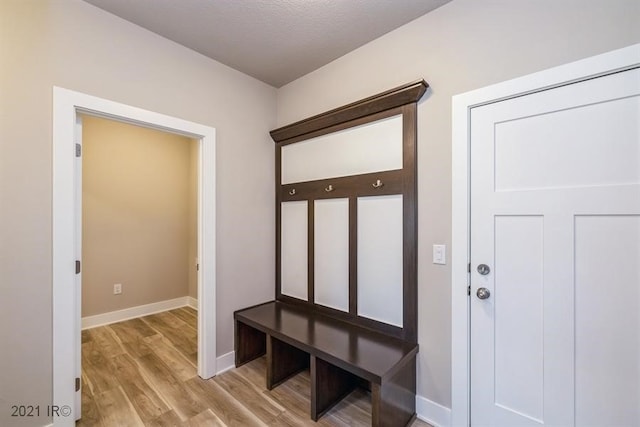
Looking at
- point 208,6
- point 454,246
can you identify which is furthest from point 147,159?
point 454,246

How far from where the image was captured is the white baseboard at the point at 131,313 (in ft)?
10.5

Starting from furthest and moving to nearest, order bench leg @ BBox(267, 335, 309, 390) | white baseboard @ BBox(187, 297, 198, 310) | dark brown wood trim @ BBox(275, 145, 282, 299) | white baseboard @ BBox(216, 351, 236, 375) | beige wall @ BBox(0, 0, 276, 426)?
white baseboard @ BBox(187, 297, 198, 310), dark brown wood trim @ BBox(275, 145, 282, 299), white baseboard @ BBox(216, 351, 236, 375), bench leg @ BBox(267, 335, 309, 390), beige wall @ BBox(0, 0, 276, 426)

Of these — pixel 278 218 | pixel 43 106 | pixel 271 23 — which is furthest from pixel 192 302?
pixel 271 23

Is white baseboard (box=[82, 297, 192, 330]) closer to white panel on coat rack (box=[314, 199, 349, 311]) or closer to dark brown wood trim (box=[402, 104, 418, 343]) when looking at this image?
white panel on coat rack (box=[314, 199, 349, 311])

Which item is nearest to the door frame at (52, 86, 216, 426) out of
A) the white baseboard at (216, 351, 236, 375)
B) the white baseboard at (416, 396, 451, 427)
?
the white baseboard at (216, 351, 236, 375)

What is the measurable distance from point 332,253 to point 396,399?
1.07 metres

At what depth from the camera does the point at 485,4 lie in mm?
1552

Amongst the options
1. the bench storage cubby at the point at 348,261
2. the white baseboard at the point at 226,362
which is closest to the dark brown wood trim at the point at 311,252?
the bench storage cubby at the point at 348,261

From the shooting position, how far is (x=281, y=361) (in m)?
2.17

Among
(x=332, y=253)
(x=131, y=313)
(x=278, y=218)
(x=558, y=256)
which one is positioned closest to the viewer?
(x=558, y=256)

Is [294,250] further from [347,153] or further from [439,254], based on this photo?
[439,254]

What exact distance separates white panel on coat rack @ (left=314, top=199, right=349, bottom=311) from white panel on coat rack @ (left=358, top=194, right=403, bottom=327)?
143 millimetres

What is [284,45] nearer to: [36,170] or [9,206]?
[36,170]

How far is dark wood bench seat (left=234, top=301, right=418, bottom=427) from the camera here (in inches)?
A: 60.3
